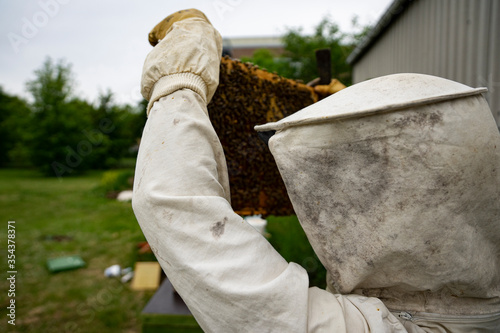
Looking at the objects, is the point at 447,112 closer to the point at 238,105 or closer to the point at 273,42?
the point at 238,105

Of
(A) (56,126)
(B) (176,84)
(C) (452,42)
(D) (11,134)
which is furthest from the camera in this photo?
(D) (11,134)

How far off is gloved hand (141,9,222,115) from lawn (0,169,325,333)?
3877mm

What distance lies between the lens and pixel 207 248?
2.93 feet

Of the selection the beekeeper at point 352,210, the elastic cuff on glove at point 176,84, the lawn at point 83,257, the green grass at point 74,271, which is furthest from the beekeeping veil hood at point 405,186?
the green grass at point 74,271

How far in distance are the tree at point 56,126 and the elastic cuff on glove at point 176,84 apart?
70.9ft

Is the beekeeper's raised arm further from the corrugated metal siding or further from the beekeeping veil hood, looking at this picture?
the corrugated metal siding

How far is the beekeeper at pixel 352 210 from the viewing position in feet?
2.87

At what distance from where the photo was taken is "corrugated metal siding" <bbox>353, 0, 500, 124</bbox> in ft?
7.36

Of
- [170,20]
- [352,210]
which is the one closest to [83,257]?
[170,20]

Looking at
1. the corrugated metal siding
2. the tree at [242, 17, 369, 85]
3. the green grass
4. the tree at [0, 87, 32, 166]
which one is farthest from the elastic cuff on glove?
the tree at [0, 87, 32, 166]

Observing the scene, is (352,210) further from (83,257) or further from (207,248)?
(83,257)

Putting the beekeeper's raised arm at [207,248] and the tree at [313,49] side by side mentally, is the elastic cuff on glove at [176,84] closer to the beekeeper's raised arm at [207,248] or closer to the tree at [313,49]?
the beekeeper's raised arm at [207,248]

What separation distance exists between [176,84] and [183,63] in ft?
0.30

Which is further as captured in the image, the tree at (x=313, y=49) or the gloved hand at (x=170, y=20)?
the tree at (x=313, y=49)
